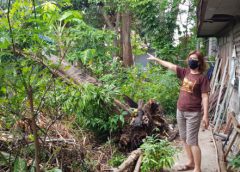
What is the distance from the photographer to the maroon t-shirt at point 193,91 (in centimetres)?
398

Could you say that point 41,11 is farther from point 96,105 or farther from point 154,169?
point 96,105

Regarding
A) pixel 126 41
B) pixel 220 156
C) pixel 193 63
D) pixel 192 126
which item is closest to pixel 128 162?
pixel 192 126

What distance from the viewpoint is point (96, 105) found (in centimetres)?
588

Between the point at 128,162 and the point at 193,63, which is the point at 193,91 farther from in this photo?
the point at 128,162

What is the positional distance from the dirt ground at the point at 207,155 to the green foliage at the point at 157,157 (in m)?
0.70

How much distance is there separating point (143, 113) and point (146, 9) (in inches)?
282

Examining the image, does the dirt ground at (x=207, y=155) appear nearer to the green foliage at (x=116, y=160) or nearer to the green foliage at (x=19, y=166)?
the green foliage at (x=116, y=160)

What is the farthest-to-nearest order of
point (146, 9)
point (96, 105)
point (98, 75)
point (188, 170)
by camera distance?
point (146, 9), point (98, 75), point (96, 105), point (188, 170)

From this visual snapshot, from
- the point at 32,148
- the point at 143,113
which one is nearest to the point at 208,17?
the point at 143,113

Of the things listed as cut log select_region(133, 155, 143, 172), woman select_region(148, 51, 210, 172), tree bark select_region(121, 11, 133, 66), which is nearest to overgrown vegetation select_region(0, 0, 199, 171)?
cut log select_region(133, 155, 143, 172)

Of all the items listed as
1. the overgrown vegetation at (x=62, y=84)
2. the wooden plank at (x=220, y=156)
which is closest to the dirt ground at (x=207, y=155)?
the wooden plank at (x=220, y=156)

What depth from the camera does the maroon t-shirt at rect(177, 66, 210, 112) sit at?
3.98 meters

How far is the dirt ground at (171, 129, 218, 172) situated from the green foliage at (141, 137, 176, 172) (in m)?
0.70

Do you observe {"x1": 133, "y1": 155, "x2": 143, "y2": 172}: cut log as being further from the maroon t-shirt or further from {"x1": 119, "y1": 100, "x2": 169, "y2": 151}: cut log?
{"x1": 119, "y1": 100, "x2": 169, "y2": 151}: cut log
